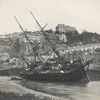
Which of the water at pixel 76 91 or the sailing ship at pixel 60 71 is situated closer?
the water at pixel 76 91

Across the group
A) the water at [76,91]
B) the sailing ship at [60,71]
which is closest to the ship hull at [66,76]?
the sailing ship at [60,71]

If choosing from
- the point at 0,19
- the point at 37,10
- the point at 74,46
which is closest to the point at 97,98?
the point at 37,10

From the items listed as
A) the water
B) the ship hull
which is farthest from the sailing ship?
the water

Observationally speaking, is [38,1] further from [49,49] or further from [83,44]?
[49,49]

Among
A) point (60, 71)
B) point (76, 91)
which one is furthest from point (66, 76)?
point (76, 91)

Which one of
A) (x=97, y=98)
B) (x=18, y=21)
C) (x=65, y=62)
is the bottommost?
(x=97, y=98)

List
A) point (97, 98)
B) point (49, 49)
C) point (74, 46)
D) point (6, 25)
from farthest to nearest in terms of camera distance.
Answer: point (49, 49) < point (74, 46) < point (6, 25) < point (97, 98)

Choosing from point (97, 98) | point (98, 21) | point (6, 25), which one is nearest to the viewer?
point (97, 98)

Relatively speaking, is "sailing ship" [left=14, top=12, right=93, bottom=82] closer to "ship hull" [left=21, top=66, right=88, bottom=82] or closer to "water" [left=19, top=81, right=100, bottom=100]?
"ship hull" [left=21, top=66, right=88, bottom=82]

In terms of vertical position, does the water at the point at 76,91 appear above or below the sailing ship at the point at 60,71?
below

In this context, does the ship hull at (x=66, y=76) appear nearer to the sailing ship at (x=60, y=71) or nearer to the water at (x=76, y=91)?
the sailing ship at (x=60, y=71)

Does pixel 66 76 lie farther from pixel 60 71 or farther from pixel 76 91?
pixel 76 91
